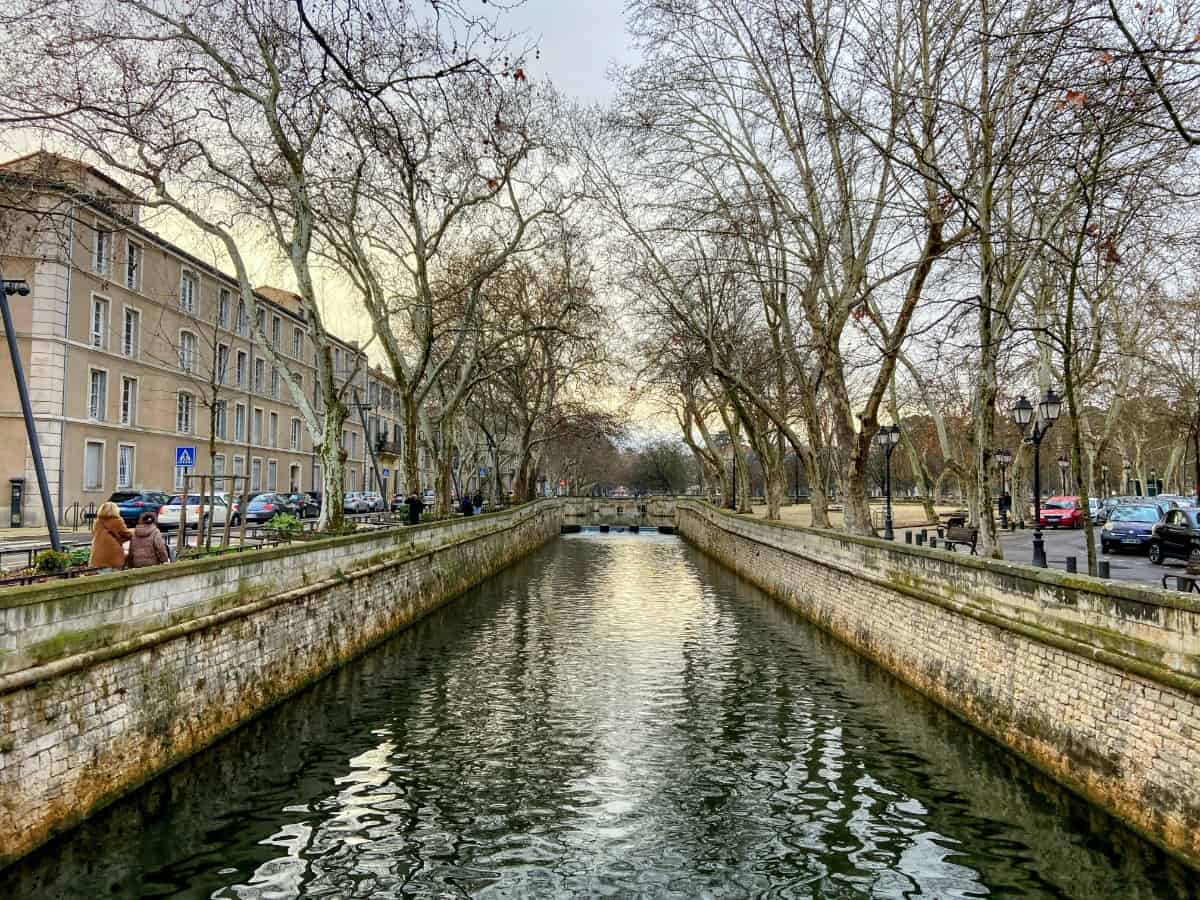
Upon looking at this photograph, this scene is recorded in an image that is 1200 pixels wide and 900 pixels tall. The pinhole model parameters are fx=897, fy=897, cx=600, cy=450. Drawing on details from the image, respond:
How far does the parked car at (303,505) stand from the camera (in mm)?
36250

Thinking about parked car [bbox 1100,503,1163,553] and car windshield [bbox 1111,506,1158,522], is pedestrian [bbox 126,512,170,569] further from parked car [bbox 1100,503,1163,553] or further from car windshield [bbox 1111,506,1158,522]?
car windshield [bbox 1111,506,1158,522]

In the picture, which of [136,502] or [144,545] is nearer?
[144,545]

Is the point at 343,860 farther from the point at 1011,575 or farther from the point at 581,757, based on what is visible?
the point at 1011,575

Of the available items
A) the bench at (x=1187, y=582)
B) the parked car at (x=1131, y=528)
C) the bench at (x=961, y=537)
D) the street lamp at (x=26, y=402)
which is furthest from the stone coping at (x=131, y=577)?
the parked car at (x=1131, y=528)

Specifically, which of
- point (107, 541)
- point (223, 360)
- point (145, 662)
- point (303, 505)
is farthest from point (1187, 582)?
point (223, 360)

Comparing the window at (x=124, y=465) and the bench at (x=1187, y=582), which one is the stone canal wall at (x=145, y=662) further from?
the window at (x=124, y=465)

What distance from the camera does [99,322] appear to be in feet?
110

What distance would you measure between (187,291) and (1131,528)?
3735 centimetres

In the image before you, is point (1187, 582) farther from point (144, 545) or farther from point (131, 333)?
point (131, 333)

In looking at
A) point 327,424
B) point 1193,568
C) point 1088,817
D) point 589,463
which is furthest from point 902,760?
point 589,463

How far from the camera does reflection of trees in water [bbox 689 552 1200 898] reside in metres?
7.37

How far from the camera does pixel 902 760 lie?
10.7 m

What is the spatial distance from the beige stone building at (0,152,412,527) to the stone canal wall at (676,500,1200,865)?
1537cm

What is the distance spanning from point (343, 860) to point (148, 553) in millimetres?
5490
